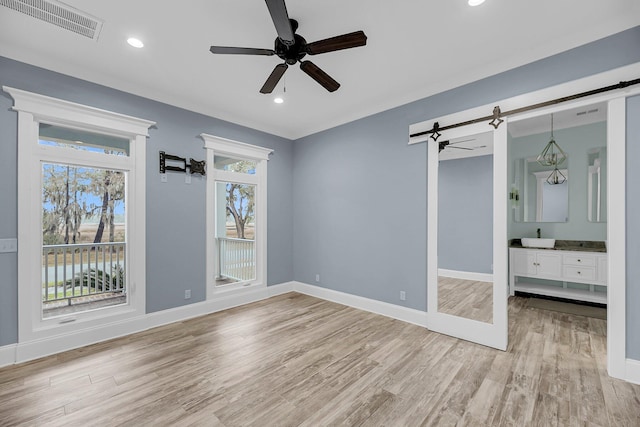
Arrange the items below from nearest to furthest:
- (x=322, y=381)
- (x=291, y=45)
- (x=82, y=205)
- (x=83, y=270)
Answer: (x=291, y=45), (x=322, y=381), (x=82, y=205), (x=83, y=270)

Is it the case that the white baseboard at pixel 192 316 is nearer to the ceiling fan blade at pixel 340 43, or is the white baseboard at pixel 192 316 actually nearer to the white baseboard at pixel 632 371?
the white baseboard at pixel 632 371

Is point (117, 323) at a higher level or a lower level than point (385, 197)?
lower

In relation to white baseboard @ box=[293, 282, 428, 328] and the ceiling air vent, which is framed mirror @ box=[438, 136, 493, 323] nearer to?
white baseboard @ box=[293, 282, 428, 328]

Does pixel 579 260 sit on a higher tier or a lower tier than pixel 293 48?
lower

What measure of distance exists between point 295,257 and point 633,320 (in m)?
4.31

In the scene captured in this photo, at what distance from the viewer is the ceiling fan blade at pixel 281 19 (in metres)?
1.67

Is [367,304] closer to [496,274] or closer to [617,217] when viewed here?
[496,274]

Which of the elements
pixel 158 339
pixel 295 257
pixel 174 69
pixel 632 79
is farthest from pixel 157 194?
pixel 632 79

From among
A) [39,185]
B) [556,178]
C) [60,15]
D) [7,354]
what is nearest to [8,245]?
[39,185]

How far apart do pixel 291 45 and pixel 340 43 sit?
0.43m

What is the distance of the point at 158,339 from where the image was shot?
3.19 meters

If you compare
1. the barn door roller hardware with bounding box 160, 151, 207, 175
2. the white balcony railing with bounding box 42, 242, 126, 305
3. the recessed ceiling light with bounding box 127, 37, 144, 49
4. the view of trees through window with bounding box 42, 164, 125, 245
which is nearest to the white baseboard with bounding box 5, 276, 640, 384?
the white balcony railing with bounding box 42, 242, 126, 305

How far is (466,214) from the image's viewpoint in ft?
10.8

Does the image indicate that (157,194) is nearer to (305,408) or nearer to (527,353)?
(305,408)
